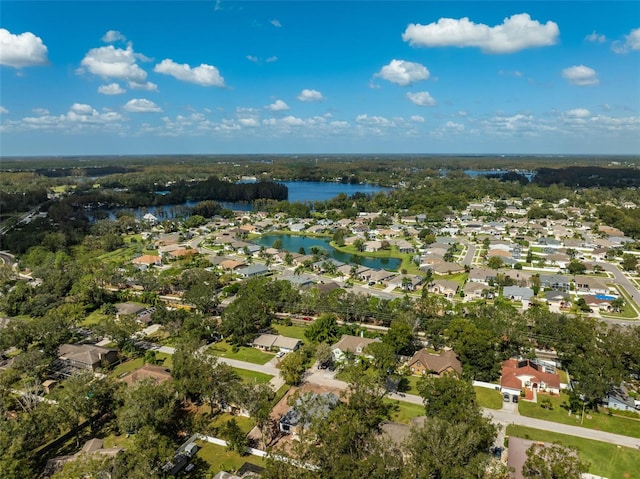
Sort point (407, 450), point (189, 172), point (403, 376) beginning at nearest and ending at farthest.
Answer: point (407, 450) < point (403, 376) < point (189, 172)

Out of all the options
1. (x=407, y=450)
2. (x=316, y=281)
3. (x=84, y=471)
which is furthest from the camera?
(x=316, y=281)

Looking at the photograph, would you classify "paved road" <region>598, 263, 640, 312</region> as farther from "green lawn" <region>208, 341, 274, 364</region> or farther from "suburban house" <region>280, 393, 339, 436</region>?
"green lawn" <region>208, 341, 274, 364</region>

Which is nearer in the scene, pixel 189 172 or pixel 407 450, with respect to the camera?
pixel 407 450

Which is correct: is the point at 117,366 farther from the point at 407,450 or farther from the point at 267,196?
the point at 267,196

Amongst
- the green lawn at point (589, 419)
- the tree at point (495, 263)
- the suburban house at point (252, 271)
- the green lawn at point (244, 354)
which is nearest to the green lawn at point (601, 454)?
the green lawn at point (589, 419)

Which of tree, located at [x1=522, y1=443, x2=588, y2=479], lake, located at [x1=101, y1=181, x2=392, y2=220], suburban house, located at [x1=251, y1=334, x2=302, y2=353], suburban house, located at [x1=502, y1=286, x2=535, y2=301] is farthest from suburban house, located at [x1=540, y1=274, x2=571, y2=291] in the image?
lake, located at [x1=101, y1=181, x2=392, y2=220]

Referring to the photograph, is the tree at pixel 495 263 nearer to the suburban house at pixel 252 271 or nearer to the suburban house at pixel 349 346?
the suburban house at pixel 349 346

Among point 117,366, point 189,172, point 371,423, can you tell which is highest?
point 189,172

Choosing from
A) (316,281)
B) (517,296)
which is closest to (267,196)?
(316,281)
